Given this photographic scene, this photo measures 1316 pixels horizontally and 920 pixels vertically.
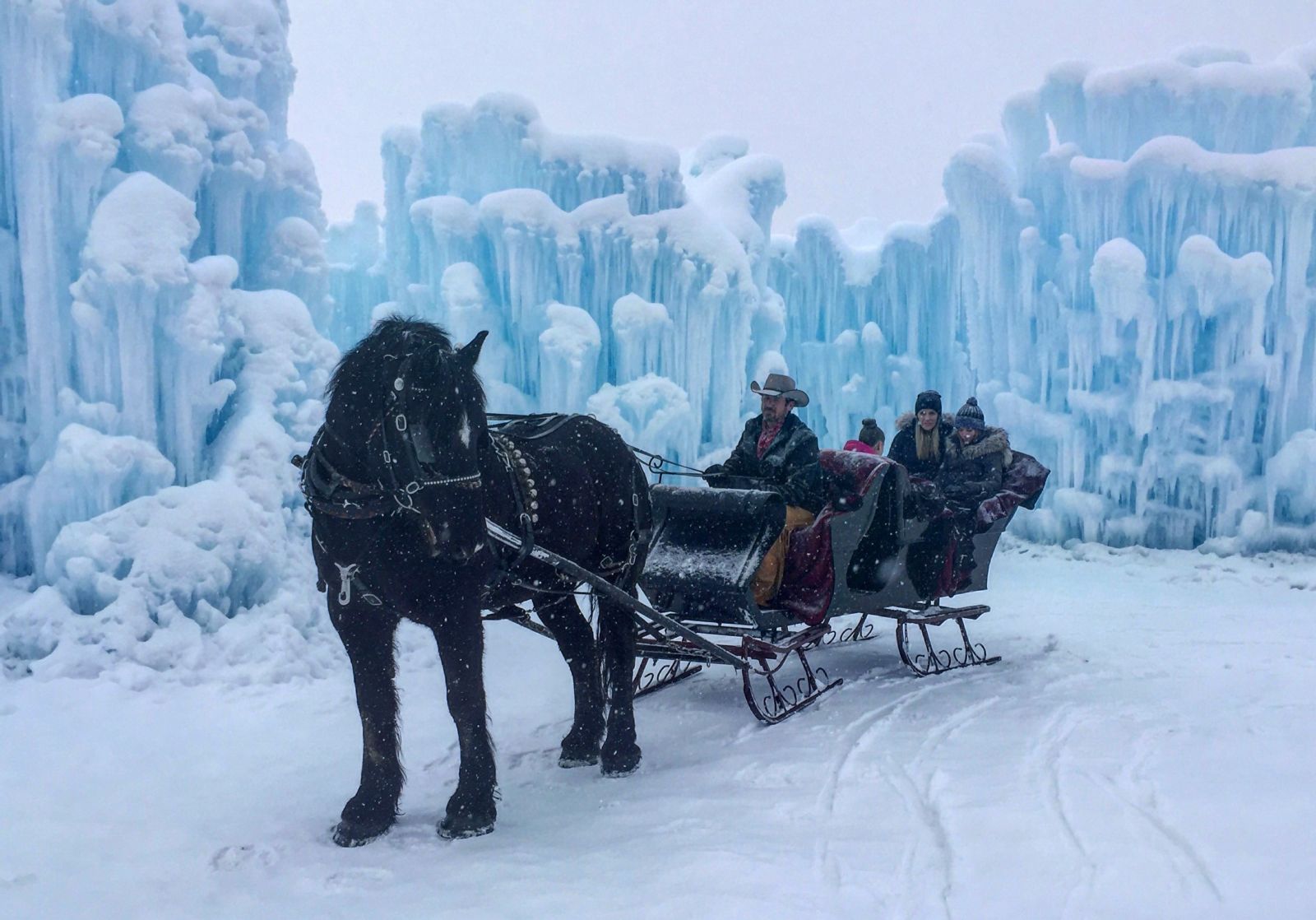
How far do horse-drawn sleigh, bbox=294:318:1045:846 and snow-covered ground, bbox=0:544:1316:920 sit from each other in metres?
0.31

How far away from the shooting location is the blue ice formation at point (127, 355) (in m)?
6.11

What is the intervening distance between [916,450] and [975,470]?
461 millimetres

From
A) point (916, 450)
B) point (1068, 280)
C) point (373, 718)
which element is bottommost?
point (373, 718)

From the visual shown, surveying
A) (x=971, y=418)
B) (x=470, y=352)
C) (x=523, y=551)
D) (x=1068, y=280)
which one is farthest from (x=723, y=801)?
(x=1068, y=280)

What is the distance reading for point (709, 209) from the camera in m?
14.8

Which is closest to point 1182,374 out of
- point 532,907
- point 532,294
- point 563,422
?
point 532,294

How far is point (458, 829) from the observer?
3168mm

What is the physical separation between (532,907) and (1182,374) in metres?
14.0

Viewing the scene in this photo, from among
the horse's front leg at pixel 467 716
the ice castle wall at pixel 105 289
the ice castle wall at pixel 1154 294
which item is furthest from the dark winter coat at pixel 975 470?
the ice castle wall at pixel 1154 294

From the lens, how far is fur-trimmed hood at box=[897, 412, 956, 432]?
6520 millimetres

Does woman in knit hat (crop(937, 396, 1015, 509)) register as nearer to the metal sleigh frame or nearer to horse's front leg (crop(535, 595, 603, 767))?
the metal sleigh frame

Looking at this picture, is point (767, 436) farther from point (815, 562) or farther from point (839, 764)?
point (839, 764)

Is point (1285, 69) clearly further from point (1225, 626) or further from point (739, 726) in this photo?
point (739, 726)

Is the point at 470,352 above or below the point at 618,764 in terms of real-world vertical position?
above
